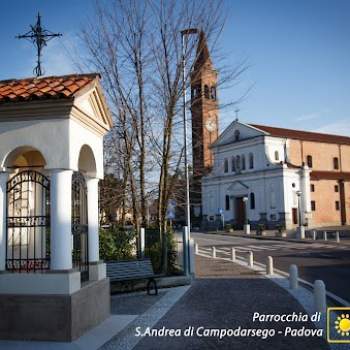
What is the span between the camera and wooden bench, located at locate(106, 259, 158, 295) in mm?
11070

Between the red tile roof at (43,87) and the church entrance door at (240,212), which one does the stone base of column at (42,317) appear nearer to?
the red tile roof at (43,87)

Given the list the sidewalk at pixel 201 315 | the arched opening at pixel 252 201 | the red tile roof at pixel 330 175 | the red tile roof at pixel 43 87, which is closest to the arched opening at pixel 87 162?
the red tile roof at pixel 43 87

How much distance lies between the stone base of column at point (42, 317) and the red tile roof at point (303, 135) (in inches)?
1980

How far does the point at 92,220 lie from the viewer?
883cm

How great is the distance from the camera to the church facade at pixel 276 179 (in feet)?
169

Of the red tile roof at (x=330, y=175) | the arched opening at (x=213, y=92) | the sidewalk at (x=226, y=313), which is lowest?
the sidewalk at (x=226, y=313)

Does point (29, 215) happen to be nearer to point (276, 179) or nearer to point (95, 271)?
point (95, 271)

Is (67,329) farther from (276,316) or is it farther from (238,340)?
(276,316)

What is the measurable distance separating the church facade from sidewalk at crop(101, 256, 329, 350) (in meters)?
37.3

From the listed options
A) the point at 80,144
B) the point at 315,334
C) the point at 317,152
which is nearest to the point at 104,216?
the point at 80,144

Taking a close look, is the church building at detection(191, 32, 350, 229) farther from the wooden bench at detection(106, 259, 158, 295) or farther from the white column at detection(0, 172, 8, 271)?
the white column at detection(0, 172, 8, 271)

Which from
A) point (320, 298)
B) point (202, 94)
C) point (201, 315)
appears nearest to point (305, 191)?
point (202, 94)

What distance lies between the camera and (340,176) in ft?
193

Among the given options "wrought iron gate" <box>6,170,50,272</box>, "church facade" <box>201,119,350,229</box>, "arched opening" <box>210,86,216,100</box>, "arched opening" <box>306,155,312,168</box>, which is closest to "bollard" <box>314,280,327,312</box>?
"wrought iron gate" <box>6,170,50,272</box>
